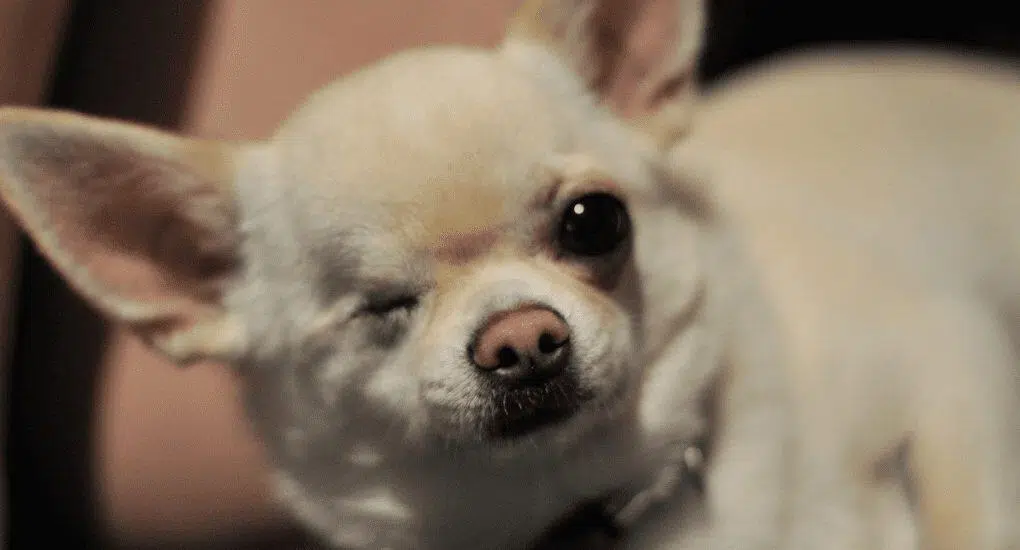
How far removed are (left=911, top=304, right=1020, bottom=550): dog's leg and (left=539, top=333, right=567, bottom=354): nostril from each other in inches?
17.2

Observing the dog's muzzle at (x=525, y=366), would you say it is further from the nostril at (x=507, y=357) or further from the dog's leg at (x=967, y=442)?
the dog's leg at (x=967, y=442)

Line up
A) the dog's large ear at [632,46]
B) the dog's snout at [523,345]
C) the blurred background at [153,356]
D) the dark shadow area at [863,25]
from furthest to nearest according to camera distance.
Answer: the dark shadow area at [863,25]
the blurred background at [153,356]
the dog's large ear at [632,46]
the dog's snout at [523,345]

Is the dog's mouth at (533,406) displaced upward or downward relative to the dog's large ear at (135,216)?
downward

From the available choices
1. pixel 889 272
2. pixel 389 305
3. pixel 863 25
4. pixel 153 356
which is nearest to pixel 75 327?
pixel 153 356

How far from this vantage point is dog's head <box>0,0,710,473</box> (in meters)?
0.73

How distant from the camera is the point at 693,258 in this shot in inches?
34.3

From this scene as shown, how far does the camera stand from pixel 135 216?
0.80 m

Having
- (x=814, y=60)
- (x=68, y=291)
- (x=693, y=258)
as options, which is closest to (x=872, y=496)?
(x=693, y=258)

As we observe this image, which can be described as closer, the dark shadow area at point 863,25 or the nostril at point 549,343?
the nostril at point 549,343

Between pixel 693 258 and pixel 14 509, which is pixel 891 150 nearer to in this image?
pixel 693 258

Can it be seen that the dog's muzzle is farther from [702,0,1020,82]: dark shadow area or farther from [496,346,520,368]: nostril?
[702,0,1020,82]: dark shadow area

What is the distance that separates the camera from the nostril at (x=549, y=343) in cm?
71

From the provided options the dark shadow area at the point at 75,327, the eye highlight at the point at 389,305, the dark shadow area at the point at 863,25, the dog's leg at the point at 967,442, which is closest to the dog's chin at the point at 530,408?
the eye highlight at the point at 389,305

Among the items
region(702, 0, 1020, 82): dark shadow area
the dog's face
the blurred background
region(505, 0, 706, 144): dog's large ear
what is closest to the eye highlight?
the dog's face
